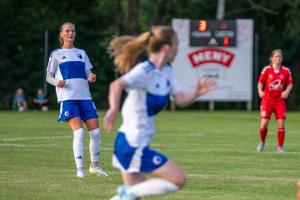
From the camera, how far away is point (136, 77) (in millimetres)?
8312

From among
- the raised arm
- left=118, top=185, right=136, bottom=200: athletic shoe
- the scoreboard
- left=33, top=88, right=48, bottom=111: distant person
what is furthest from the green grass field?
the scoreboard

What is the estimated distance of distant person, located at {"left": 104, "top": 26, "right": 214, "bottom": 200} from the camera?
8227 mm

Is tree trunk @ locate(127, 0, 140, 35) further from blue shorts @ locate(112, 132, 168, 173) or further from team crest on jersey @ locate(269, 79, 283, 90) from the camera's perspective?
blue shorts @ locate(112, 132, 168, 173)

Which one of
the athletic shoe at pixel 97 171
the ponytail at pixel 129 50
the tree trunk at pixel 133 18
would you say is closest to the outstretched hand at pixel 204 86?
the ponytail at pixel 129 50

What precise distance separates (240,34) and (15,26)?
11.2 metres

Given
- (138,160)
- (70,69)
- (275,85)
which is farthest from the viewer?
(275,85)

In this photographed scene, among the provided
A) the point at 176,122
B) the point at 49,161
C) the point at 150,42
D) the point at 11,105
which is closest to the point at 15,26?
the point at 11,105

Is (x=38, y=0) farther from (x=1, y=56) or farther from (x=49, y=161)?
(x=49, y=161)

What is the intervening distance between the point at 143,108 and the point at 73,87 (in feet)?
17.7

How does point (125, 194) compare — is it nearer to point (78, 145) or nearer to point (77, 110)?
point (78, 145)

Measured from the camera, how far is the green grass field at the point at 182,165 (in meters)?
11.5

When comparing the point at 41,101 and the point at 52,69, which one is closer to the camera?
the point at 52,69

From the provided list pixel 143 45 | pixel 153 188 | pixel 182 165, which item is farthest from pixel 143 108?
pixel 182 165

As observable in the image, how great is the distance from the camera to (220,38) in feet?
146
